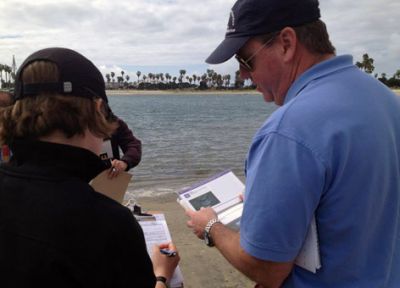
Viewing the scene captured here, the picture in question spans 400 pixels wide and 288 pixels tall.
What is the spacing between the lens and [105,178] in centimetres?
302

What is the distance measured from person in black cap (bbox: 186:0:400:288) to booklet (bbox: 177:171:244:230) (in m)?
0.51

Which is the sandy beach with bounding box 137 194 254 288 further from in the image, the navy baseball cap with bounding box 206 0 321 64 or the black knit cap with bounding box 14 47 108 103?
the black knit cap with bounding box 14 47 108 103

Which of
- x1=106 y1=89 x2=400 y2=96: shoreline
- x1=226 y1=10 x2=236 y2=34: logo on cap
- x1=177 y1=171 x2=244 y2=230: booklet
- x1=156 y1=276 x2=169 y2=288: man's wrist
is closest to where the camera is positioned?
x1=226 y1=10 x2=236 y2=34: logo on cap

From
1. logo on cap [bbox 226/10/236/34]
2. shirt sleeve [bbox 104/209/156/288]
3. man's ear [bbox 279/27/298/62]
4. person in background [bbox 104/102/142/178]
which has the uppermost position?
logo on cap [bbox 226/10/236/34]

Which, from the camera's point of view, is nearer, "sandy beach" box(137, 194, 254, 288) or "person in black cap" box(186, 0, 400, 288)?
"person in black cap" box(186, 0, 400, 288)

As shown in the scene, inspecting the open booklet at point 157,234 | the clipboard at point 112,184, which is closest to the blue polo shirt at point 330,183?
the open booklet at point 157,234

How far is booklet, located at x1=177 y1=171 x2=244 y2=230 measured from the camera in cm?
238

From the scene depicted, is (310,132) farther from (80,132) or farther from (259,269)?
(80,132)

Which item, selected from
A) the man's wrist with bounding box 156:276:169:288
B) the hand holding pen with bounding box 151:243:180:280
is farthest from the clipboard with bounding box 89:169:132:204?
the man's wrist with bounding box 156:276:169:288

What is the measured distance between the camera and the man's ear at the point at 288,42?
1.83m

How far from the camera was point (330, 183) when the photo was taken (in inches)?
63.5

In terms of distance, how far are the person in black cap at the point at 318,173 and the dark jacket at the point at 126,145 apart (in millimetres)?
3184

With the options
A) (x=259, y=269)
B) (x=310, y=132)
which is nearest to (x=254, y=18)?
(x=310, y=132)

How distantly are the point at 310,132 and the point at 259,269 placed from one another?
571mm
